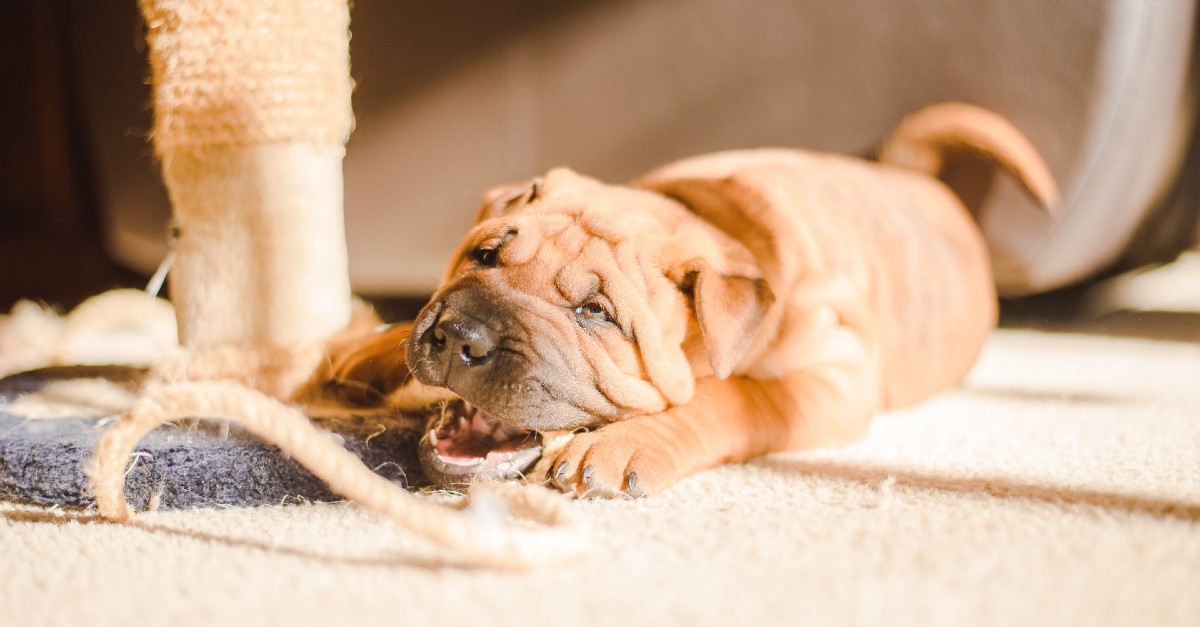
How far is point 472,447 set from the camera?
134 centimetres

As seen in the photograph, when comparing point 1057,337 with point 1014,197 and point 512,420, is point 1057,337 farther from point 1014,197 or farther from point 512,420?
point 512,420

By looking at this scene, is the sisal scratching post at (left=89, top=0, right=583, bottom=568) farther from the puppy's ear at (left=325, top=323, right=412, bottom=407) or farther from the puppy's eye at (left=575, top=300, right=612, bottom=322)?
the puppy's eye at (left=575, top=300, right=612, bottom=322)

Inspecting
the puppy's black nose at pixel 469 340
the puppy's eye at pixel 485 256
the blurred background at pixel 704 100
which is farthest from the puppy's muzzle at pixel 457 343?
the blurred background at pixel 704 100

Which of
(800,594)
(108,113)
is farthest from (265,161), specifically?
(108,113)

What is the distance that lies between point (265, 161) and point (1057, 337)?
2539 millimetres

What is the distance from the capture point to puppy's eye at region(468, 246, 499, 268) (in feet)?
4.49

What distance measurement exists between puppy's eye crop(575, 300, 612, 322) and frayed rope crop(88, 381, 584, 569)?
302 mm

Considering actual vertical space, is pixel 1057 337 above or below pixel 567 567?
below

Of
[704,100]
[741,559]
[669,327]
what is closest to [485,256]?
[669,327]

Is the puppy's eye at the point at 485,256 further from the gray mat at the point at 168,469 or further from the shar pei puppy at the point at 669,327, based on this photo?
the gray mat at the point at 168,469

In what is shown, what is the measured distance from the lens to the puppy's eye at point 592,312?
130cm

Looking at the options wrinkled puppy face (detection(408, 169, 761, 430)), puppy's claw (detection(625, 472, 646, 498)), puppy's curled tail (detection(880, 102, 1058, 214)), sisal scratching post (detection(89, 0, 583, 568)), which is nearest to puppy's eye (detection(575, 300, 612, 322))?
wrinkled puppy face (detection(408, 169, 761, 430))

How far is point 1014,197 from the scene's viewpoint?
2.34 metres

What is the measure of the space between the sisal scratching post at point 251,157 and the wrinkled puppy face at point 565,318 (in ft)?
0.86
